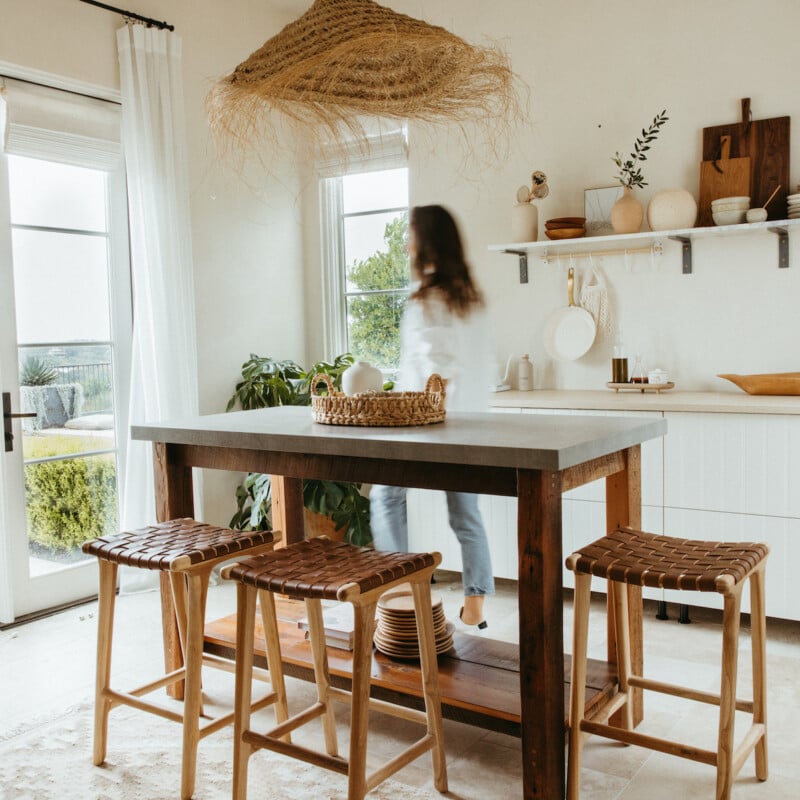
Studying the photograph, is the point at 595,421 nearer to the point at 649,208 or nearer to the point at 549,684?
the point at 549,684

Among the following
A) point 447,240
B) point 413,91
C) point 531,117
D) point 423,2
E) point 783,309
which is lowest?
point 783,309

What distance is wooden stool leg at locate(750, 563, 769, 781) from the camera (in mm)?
2074

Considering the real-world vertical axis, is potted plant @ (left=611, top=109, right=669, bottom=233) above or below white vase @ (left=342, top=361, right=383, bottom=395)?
above

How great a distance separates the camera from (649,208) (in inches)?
147

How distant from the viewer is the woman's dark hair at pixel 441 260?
325 centimetres

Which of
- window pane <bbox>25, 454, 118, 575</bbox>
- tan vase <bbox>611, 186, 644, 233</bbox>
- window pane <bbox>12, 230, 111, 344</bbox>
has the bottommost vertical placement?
window pane <bbox>25, 454, 118, 575</bbox>

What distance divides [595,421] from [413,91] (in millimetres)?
1118

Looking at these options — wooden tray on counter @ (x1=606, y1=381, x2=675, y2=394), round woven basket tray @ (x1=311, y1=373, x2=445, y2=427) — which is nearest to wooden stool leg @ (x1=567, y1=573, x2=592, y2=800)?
round woven basket tray @ (x1=311, y1=373, x2=445, y2=427)

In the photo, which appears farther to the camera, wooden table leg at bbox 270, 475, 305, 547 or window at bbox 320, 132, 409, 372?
window at bbox 320, 132, 409, 372

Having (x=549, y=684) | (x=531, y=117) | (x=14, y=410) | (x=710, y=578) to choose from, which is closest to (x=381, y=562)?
(x=549, y=684)

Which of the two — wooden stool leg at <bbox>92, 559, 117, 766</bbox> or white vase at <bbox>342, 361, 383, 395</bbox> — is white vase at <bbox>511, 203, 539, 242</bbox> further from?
wooden stool leg at <bbox>92, 559, 117, 766</bbox>

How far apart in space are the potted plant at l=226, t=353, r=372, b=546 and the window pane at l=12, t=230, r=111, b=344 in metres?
0.78

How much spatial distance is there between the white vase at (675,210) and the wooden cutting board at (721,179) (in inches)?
2.3

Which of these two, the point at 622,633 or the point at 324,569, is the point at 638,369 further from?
the point at 324,569
